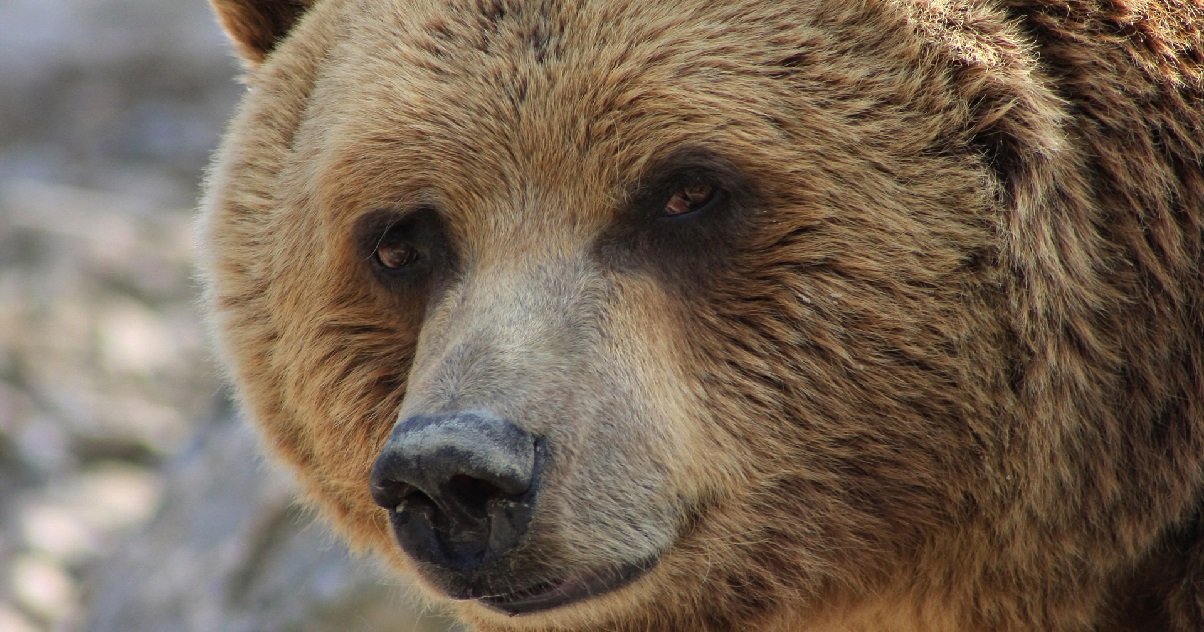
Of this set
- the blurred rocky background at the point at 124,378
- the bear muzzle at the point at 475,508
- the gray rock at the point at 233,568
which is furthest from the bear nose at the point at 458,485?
the gray rock at the point at 233,568

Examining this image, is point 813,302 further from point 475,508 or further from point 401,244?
point 401,244

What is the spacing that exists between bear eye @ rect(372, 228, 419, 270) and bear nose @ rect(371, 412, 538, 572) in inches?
32.3

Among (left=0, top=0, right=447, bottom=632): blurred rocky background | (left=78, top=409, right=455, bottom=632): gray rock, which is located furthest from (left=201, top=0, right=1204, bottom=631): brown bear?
(left=78, top=409, right=455, bottom=632): gray rock

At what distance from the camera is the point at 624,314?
3.56m

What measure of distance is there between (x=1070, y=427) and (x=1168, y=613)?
23.3 inches

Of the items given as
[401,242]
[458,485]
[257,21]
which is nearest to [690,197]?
[401,242]

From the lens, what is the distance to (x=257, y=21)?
4684 millimetres

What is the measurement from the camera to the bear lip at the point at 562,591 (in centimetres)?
341

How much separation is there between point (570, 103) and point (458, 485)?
102cm

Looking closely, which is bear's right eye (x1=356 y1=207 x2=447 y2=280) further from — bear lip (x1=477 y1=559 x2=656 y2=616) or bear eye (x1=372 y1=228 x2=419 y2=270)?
bear lip (x1=477 y1=559 x2=656 y2=616)

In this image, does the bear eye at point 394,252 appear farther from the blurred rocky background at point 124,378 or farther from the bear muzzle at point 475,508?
the blurred rocky background at point 124,378

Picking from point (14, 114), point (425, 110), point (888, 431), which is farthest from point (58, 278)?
point (888, 431)

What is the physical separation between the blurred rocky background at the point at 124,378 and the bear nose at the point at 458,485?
1786 millimetres

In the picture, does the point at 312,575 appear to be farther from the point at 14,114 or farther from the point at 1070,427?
the point at 14,114
